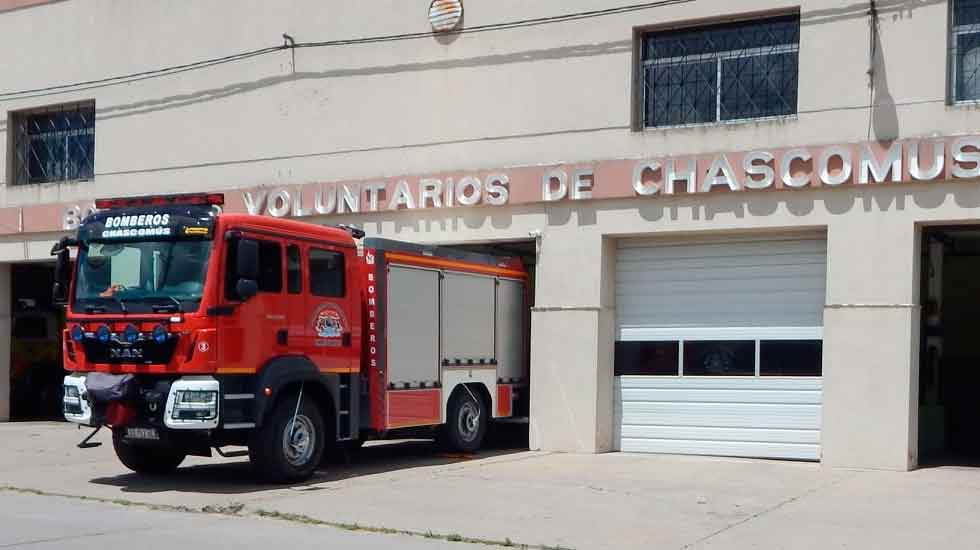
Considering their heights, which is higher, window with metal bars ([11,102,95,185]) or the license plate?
window with metal bars ([11,102,95,185])

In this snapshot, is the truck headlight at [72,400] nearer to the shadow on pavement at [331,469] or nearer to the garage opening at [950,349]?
the shadow on pavement at [331,469]

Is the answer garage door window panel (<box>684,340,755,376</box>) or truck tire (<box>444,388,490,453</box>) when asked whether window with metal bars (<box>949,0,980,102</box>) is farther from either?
truck tire (<box>444,388,490,453</box>)

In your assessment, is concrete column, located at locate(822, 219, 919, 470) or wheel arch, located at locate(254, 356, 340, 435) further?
concrete column, located at locate(822, 219, 919, 470)

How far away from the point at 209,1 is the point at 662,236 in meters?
9.05

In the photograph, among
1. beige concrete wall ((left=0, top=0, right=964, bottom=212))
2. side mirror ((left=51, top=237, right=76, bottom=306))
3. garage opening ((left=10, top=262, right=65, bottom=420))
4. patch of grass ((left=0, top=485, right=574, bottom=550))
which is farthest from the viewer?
garage opening ((left=10, top=262, right=65, bottom=420))

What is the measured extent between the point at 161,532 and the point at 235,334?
273 cm

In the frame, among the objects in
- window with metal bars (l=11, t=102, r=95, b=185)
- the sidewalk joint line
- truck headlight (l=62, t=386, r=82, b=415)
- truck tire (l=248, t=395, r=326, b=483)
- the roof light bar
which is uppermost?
window with metal bars (l=11, t=102, r=95, b=185)

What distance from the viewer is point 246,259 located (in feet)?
39.7

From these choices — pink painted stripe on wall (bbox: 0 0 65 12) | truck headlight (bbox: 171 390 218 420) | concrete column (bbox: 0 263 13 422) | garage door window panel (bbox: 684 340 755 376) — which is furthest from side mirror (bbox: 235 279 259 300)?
concrete column (bbox: 0 263 13 422)

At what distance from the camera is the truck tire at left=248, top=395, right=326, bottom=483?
1263 centimetres

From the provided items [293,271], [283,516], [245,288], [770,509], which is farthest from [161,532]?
[770,509]

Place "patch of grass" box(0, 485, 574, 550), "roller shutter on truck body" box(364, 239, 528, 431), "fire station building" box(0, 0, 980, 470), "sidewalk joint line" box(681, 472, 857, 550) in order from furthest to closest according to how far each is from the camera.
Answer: "roller shutter on truck body" box(364, 239, 528, 431) → "fire station building" box(0, 0, 980, 470) → "sidewalk joint line" box(681, 472, 857, 550) → "patch of grass" box(0, 485, 574, 550)

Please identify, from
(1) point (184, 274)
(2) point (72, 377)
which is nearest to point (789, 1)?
(1) point (184, 274)

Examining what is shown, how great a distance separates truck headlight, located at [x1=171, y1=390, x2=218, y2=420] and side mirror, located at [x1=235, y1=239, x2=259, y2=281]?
1.27 meters
